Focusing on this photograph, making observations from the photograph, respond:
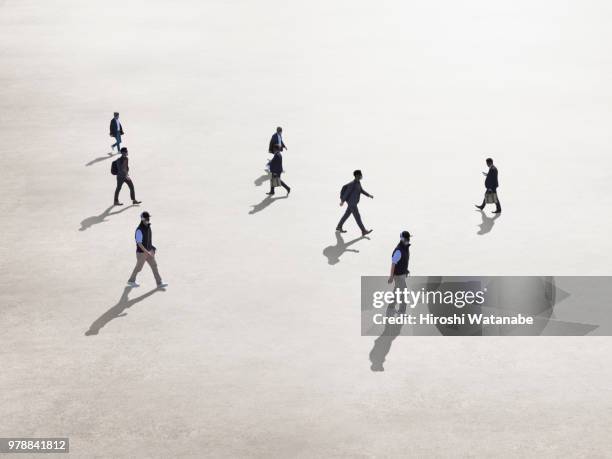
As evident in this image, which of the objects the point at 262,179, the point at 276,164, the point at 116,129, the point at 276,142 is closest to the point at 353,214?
the point at 276,164

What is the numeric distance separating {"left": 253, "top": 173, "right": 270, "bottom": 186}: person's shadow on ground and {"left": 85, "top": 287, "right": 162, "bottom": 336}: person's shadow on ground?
248 inches

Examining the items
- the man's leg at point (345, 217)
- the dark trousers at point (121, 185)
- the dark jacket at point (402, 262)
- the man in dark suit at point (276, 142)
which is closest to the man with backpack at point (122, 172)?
the dark trousers at point (121, 185)

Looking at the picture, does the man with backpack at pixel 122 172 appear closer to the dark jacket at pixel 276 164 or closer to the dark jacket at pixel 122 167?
the dark jacket at pixel 122 167

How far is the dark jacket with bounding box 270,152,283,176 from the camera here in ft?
74.5

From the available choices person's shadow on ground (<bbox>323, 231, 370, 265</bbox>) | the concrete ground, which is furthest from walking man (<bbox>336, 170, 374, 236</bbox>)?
A: the concrete ground

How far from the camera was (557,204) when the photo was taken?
2270 centimetres

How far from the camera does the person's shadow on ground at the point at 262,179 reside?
2419 centimetres

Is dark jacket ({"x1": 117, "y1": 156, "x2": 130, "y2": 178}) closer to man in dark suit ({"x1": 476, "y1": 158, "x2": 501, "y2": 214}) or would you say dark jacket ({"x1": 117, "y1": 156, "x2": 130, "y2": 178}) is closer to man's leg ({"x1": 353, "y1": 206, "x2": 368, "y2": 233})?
man's leg ({"x1": 353, "y1": 206, "x2": 368, "y2": 233})

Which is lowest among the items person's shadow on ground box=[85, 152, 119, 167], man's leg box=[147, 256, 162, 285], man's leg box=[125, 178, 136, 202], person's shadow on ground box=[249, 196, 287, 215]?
man's leg box=[147, 256, 162, 285]

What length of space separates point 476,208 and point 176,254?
7368mm

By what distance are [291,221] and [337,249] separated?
1843 mm

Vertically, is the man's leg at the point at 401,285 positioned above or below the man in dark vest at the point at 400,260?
below

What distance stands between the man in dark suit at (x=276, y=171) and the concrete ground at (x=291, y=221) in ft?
1.64

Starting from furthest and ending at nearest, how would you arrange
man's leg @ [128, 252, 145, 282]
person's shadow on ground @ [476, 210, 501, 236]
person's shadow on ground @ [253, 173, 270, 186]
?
person's shadow on ground @ [253, 173, 270, 186] < person's shadow on ground @ [476, 210, 501, 236] < man's leg @ [128, 252, 145, 282]
